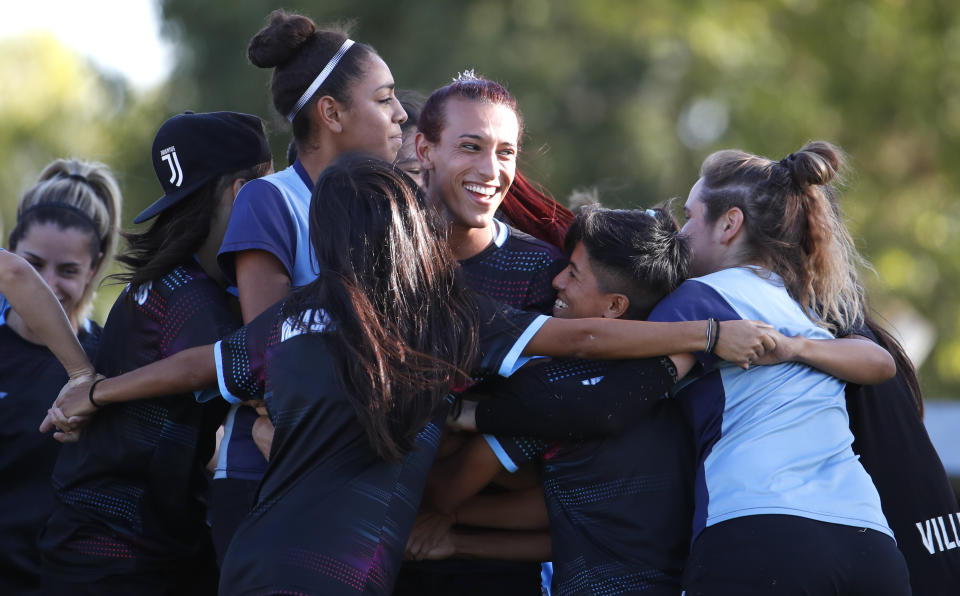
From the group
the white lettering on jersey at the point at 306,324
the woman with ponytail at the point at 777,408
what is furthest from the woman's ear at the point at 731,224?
the white lettering on jersey at the point at 306,324

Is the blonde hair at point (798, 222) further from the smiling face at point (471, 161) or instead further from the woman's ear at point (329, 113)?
the woman's ear at point (329, 113)

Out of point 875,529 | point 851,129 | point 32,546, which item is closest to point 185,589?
point 32,546

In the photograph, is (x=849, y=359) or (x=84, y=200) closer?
(x=849, y=359)

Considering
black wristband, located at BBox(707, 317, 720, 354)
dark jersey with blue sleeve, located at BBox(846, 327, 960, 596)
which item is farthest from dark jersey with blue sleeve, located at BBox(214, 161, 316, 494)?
dark jersey with blue sleeve, located at BBox(846, 327, 960, 596)

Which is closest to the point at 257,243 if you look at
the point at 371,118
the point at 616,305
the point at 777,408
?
the point at 371,118

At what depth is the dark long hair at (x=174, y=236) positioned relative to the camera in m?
3.33

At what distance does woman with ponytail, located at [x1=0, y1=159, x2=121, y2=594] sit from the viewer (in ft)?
13.4

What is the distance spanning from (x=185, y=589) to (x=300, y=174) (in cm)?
148

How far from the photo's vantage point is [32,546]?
4.09 meters

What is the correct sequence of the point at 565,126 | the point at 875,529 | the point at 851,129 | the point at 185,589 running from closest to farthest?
1. the point at 875,529
2. the point at 185,589
3. the point at 851,129
4. the point at 565,126

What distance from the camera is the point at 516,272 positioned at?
334 cm

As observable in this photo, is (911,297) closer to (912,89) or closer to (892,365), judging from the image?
(912,89)

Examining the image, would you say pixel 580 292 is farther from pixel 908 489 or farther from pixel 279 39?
pixel 279 39

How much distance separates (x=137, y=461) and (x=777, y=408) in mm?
1975
